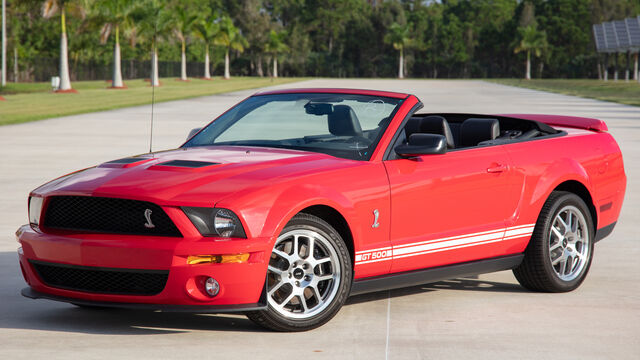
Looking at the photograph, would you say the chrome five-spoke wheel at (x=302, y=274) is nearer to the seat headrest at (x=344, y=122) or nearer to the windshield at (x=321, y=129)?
the windshield at (x=321, y=129)

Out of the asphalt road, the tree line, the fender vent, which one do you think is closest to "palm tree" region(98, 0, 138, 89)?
the asphalt road

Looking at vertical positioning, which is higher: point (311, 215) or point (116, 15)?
point (116, 15)

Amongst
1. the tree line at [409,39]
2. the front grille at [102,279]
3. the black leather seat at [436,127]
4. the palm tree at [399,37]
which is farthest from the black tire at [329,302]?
the palm tree at [399,37]

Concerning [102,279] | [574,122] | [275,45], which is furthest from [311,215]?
[275,45]

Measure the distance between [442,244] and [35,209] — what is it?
2488 mm

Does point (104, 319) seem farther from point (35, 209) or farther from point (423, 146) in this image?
point (423, 146)

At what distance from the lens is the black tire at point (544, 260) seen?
686cm

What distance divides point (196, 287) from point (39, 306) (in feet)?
5.27

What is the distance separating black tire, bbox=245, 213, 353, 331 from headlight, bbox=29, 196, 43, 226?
1.31m

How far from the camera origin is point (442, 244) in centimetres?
630

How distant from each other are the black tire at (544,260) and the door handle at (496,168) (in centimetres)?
54

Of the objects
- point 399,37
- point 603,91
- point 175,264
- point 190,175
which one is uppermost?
Answer: point 399,37

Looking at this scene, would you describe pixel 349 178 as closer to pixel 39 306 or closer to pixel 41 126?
pixel 39 306

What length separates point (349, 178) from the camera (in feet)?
18.8
